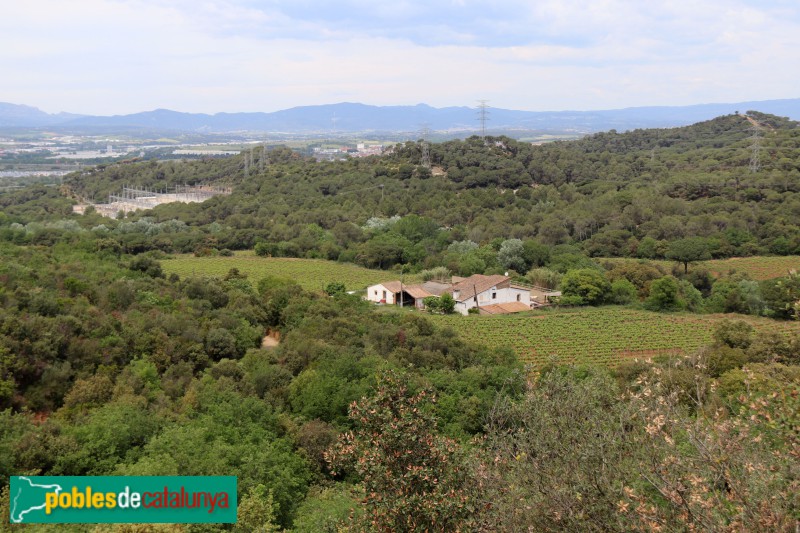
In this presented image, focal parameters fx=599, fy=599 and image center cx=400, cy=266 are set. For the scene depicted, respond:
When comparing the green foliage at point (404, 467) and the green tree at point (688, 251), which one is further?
the green tree at point (688, 251)

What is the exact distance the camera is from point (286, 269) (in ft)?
119

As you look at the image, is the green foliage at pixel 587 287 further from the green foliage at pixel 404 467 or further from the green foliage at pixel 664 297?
the green foliage at pixel 404 467

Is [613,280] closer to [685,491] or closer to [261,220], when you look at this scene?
[261,220]

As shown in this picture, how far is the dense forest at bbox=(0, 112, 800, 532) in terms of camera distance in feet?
15.9

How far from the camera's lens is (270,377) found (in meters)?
14.7

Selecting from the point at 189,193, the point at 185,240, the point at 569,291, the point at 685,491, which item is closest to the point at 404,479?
the point at 685,491

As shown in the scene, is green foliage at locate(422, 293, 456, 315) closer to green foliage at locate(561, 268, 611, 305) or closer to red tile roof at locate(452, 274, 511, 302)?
red tile roof at locate(452, 274, 511, 302)

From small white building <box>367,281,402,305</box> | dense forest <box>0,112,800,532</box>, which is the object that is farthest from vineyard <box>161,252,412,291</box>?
dense forest <box>0,112,800,532</box>

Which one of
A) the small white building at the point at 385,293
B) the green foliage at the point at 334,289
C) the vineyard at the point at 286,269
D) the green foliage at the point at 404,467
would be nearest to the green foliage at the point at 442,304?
the small white building at the point at 385,293

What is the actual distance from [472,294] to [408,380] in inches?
972

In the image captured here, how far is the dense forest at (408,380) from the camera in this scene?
191 inches

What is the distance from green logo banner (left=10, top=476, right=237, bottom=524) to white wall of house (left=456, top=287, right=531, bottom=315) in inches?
908

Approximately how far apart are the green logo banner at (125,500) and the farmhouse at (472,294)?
23056 mm

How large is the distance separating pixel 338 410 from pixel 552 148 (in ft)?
208
